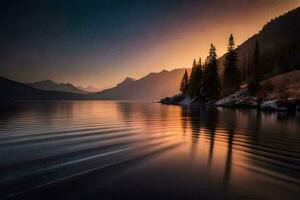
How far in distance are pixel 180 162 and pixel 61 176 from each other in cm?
502

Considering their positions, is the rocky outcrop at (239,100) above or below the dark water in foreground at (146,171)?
above

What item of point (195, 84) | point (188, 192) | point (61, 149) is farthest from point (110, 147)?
point (195, 84)

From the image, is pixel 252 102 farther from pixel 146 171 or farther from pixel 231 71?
pixel 146 171

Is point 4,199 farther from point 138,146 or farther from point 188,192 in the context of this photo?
point 138,146

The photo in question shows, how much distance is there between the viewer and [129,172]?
8516 mm

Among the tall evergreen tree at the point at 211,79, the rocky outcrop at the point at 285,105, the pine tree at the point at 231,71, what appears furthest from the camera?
the tall evergreen tree at the point at 211,79

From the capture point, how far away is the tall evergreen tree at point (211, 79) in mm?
98312

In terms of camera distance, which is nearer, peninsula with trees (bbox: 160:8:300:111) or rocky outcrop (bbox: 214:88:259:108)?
peninsula with trees (bbox: 160:8:300:111)

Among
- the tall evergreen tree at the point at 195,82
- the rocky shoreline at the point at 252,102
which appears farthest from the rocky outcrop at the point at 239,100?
the tall evergreen tree at the point at 195,82

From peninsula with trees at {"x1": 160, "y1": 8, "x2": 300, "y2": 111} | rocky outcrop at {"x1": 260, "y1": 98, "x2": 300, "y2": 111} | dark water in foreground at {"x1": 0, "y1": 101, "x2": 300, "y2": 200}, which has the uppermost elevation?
peninsula with trees at {"x1": 160, "y1": 8, "x2": 300, "y2": 111}

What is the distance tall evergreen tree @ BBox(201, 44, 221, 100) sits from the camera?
3871 inches

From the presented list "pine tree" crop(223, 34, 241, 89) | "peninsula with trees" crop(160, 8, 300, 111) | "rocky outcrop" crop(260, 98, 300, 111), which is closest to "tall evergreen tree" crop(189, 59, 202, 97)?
"peninsula with trees" crop(160, 8, 300, 111)

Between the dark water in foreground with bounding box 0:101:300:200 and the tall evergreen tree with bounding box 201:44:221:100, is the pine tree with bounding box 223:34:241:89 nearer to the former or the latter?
the tall evergreen tree with bounding box 201:44:221:100

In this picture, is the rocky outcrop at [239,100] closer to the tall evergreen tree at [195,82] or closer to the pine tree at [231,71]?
the pine tree at [231,71]
